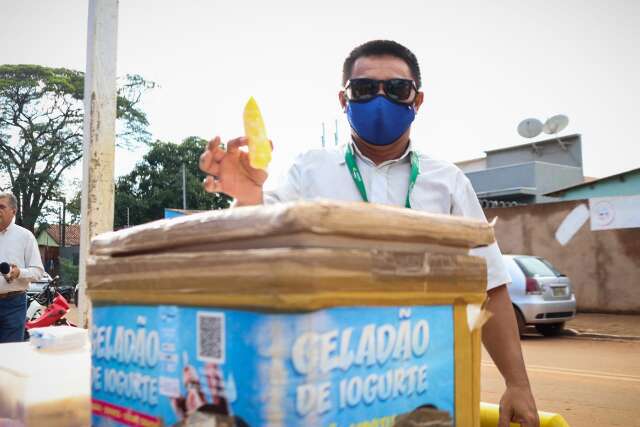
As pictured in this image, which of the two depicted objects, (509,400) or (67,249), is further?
(67,249)

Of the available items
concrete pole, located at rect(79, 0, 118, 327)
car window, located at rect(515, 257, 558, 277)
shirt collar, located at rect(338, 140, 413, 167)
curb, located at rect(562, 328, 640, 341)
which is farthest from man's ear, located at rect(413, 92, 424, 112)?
curb, located at rect(562, 328, 640, 341)

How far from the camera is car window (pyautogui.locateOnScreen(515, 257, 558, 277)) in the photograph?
941 cm

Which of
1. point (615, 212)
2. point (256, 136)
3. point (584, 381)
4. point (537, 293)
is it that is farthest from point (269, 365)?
point (615, 212)

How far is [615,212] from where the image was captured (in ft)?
41.3

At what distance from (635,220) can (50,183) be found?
25.1m

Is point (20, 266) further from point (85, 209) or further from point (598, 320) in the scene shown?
point (598, 320)

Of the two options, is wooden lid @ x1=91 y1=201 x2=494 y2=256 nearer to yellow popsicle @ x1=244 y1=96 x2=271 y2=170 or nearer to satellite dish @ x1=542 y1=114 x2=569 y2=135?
yellow popsicle @ x1=244 y1=96 x2=271 y2=170

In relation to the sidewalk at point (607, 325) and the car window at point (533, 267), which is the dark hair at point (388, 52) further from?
the sidewalk at point (607, 325)

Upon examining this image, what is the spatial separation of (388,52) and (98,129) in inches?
111

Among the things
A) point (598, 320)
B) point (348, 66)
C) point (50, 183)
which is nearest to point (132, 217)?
point (50, 183)

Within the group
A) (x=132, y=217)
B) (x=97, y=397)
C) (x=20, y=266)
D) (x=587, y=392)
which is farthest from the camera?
(x=132, y=217)

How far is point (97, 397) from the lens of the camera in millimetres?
1012

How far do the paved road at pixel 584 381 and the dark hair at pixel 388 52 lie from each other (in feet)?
12.7

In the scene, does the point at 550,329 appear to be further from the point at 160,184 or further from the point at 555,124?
the point at 160,184
